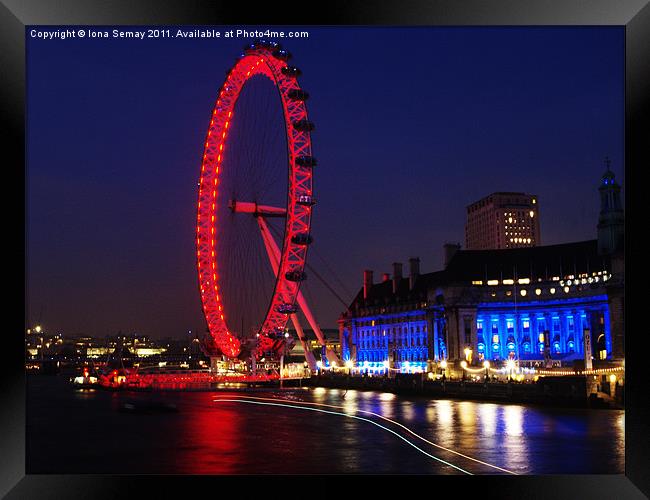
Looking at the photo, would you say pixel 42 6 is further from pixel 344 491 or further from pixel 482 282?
pixel 482 282

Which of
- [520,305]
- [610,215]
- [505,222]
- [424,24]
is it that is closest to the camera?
[424,24]

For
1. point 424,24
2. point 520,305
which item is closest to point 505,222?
point 520,305

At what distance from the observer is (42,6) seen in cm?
1784

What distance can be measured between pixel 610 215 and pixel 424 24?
2744 inches

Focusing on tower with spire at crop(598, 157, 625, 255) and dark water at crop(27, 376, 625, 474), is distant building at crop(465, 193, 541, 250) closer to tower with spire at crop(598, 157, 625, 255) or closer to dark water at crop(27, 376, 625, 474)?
tower with spire at crop(598, 157, 625, 255)

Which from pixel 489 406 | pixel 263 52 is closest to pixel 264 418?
pixel 489 406

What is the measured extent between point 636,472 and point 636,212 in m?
5.38

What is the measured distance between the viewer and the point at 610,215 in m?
83.3

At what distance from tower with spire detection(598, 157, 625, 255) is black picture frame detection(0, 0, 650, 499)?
66.8m

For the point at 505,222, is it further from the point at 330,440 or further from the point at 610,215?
the point at 330,440

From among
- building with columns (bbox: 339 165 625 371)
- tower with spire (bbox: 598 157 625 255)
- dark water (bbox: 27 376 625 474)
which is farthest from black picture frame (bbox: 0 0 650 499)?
tower with spire (bbox: 598 157 625 255)

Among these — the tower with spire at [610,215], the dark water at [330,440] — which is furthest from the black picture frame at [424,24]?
the tower with spire at [610,215]

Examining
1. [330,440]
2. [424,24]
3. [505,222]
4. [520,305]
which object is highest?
[505,222]

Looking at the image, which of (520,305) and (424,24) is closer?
(424,24)
